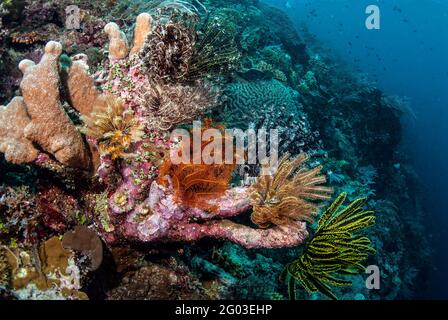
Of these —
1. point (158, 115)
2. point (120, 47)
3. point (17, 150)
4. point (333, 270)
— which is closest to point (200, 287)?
point (333, 270)

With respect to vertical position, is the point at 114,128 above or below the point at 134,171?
above

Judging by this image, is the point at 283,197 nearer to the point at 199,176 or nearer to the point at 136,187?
the point at 199,176

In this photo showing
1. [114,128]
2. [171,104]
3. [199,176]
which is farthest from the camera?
[171,104]

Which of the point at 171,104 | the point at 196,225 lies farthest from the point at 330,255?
the point at 171,104

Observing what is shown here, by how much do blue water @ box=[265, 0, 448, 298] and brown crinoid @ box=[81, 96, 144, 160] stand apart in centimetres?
1841

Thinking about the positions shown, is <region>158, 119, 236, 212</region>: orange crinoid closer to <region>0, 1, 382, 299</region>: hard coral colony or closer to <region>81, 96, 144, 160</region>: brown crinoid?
<region>0, 1, 382, 299</region>: hard coral colony

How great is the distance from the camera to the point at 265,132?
682cm

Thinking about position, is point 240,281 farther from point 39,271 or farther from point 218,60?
point 218,60

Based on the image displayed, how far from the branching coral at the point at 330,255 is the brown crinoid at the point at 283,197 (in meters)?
0.35

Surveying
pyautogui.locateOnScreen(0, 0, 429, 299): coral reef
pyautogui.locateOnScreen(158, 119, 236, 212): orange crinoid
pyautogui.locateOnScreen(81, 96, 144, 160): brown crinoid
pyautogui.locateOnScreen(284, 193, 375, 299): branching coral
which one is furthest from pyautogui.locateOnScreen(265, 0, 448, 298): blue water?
pyautogui.locateOnScreen(81, 96, 144, 160): brown crinoid

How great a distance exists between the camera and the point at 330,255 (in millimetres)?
3881

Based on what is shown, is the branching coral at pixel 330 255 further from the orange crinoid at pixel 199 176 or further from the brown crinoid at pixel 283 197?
the orange crinoid at pixel 199 176

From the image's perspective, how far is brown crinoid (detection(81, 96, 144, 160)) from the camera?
3785 mm

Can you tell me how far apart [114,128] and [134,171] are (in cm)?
57
